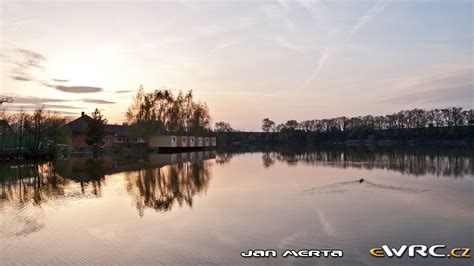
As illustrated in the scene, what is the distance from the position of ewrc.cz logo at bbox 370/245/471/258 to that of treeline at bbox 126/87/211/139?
47.3m

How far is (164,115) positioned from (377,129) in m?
69.8

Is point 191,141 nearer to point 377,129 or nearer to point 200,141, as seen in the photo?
point 200,141

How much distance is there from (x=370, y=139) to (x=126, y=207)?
99.5 m

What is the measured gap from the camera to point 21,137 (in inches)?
1380

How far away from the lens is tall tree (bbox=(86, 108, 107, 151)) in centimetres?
4444

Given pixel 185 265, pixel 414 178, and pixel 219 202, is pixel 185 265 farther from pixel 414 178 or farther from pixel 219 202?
pixel 414 178

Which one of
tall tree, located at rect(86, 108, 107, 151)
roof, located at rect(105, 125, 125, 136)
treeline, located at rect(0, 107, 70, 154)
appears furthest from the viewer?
roof, located at rect(105, 125, 125, 136)

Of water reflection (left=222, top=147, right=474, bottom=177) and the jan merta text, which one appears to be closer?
the jan merta text

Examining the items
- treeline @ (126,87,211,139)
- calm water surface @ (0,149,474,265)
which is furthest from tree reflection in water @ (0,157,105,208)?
treeline @ (126,87,211,139)

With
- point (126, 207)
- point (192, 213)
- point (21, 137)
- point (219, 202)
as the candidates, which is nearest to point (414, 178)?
point (219, 202)

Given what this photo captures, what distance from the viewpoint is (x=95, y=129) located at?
146 feet

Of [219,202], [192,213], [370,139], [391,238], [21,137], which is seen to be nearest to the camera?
[391,238]

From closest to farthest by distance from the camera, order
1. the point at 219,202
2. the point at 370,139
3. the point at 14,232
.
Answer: the point at 14,232
the point at 219,202
the point at 370,139

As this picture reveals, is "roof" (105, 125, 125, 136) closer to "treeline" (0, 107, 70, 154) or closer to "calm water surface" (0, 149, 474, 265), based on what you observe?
"treeline" (0, 107, 70, 154)
